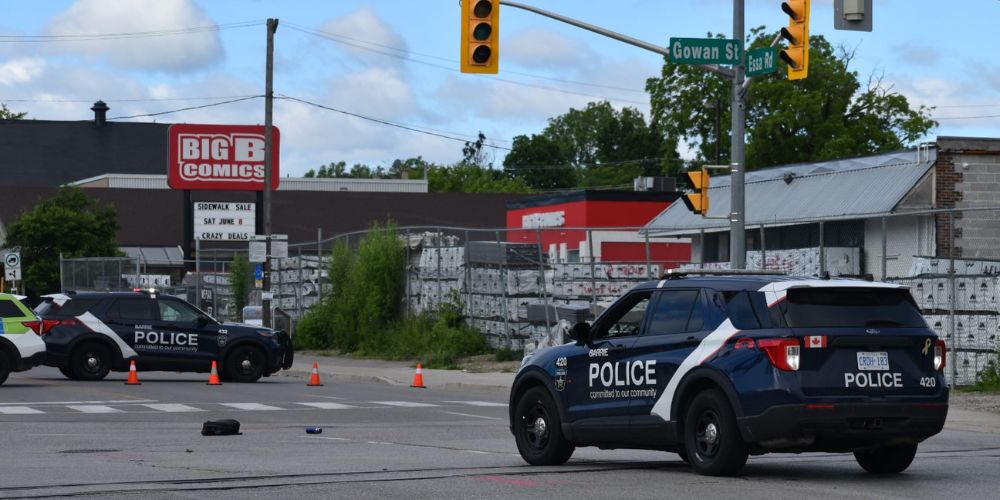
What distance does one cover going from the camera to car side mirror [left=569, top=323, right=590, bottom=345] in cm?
1331

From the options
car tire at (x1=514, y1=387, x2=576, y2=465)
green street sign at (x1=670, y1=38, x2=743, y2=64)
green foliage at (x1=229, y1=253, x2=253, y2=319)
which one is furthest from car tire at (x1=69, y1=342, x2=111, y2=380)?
green foliage at (x1=229, y1=253, x2=253, y2=319)

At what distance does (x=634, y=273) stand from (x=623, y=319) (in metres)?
20.5

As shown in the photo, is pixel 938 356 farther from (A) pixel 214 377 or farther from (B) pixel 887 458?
(A) pixel 214 377

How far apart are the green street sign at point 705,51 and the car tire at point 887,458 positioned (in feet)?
36.5

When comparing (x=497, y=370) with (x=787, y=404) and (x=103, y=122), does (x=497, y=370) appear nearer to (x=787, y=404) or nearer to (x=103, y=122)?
(x=787, y=404)

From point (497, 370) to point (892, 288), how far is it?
19.9 metres

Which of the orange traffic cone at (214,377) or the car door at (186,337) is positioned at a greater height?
the car door at (186,337)

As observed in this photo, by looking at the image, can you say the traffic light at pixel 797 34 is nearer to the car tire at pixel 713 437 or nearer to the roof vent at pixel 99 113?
the car tire at pixel 713 437

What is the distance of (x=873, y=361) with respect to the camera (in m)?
11.7

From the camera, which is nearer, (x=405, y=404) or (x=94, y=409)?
(x=94, y=409)

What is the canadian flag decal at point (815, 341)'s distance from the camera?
11547mm

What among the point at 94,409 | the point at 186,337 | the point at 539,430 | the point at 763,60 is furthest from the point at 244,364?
the point at 539,430

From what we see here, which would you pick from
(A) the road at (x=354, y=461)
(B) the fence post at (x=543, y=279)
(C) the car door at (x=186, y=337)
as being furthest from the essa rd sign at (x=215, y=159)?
(A) the road at (x=354, y=461)

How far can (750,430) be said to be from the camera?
37.7 ft
